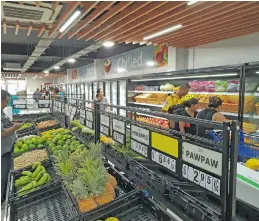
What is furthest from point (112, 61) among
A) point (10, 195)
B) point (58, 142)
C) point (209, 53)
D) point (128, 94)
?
point (10, 195)

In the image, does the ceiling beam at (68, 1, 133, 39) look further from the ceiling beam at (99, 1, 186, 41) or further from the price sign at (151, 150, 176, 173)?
the price sign at (151, 150, 176, 173)

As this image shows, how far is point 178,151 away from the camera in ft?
4.14

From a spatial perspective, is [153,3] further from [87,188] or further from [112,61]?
[112,61]

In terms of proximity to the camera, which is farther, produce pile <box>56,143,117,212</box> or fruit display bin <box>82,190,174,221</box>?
produce pile <box>56,143,117,212</box>

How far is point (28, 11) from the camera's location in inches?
161

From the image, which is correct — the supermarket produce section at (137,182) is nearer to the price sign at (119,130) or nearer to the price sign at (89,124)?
the price sign at (119,130)

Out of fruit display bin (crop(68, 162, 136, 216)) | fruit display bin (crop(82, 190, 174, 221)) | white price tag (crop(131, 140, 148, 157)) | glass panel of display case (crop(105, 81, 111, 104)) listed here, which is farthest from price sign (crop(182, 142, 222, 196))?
glass panel of display case (crop(105, 81, 111, 104))

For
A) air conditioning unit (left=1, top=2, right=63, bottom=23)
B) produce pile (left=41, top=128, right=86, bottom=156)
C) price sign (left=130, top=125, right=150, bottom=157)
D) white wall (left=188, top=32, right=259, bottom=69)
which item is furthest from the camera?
white wall (left=188, top=32, right=259, bottom=69)

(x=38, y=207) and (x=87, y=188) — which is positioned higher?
(x=87, y=188)

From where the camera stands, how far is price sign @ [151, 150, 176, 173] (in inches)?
52.1

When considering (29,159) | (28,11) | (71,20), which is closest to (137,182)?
(29,159)

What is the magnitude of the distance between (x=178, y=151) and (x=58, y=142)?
2225 millimetres

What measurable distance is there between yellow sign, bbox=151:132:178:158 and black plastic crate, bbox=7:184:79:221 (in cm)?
65

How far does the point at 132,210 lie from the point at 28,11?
4.00 metres
